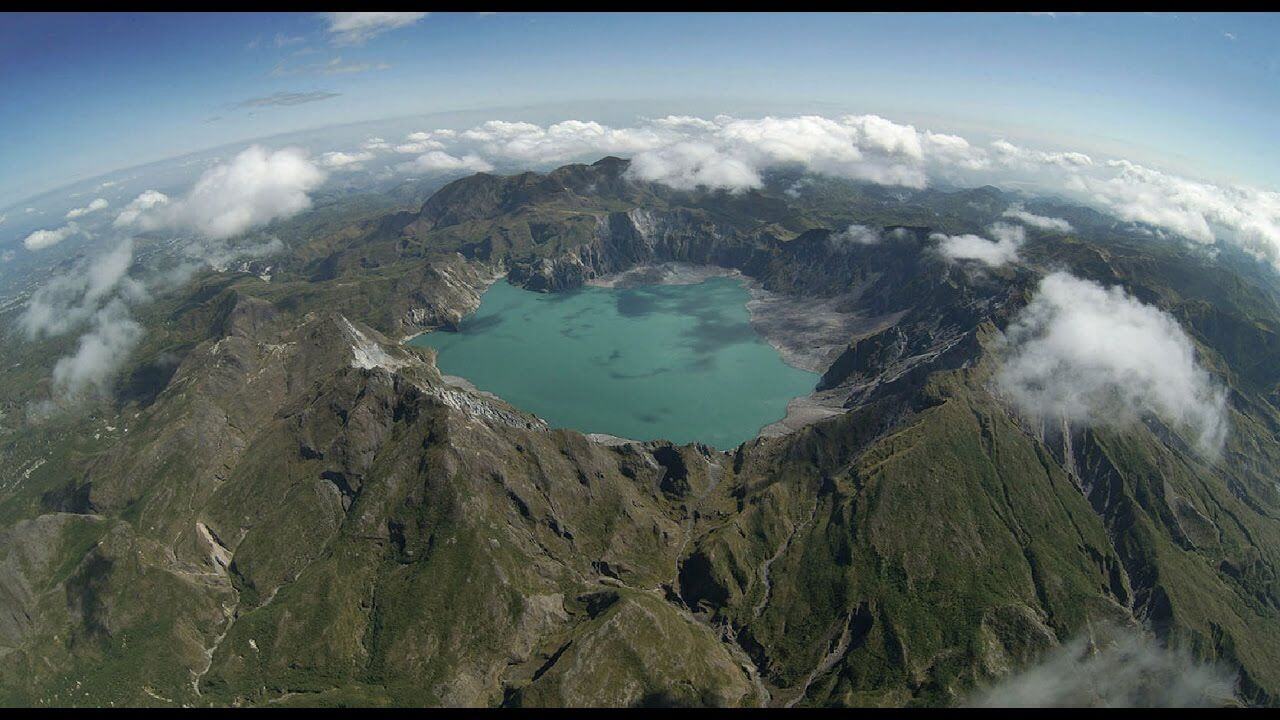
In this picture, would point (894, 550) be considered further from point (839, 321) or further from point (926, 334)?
point (839, 321)

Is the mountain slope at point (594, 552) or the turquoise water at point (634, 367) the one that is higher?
the mountain slope at point (594, 552)

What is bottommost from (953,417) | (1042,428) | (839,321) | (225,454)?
(839,321)

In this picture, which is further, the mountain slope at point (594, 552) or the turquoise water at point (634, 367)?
the turquoise water at point (634, 367)

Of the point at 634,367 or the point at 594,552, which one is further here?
the point at 634,367

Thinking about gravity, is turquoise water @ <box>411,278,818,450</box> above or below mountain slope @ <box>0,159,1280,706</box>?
below

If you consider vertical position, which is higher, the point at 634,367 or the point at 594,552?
the point at 594,552

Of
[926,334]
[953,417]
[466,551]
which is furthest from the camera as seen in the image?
[926,334]

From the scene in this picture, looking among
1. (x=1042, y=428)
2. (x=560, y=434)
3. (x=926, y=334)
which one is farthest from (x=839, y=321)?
(x=560, y=434)

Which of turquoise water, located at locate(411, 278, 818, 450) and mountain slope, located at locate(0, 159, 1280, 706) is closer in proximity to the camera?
mountain slope, located at locate(0, 159, 1280, 706)
